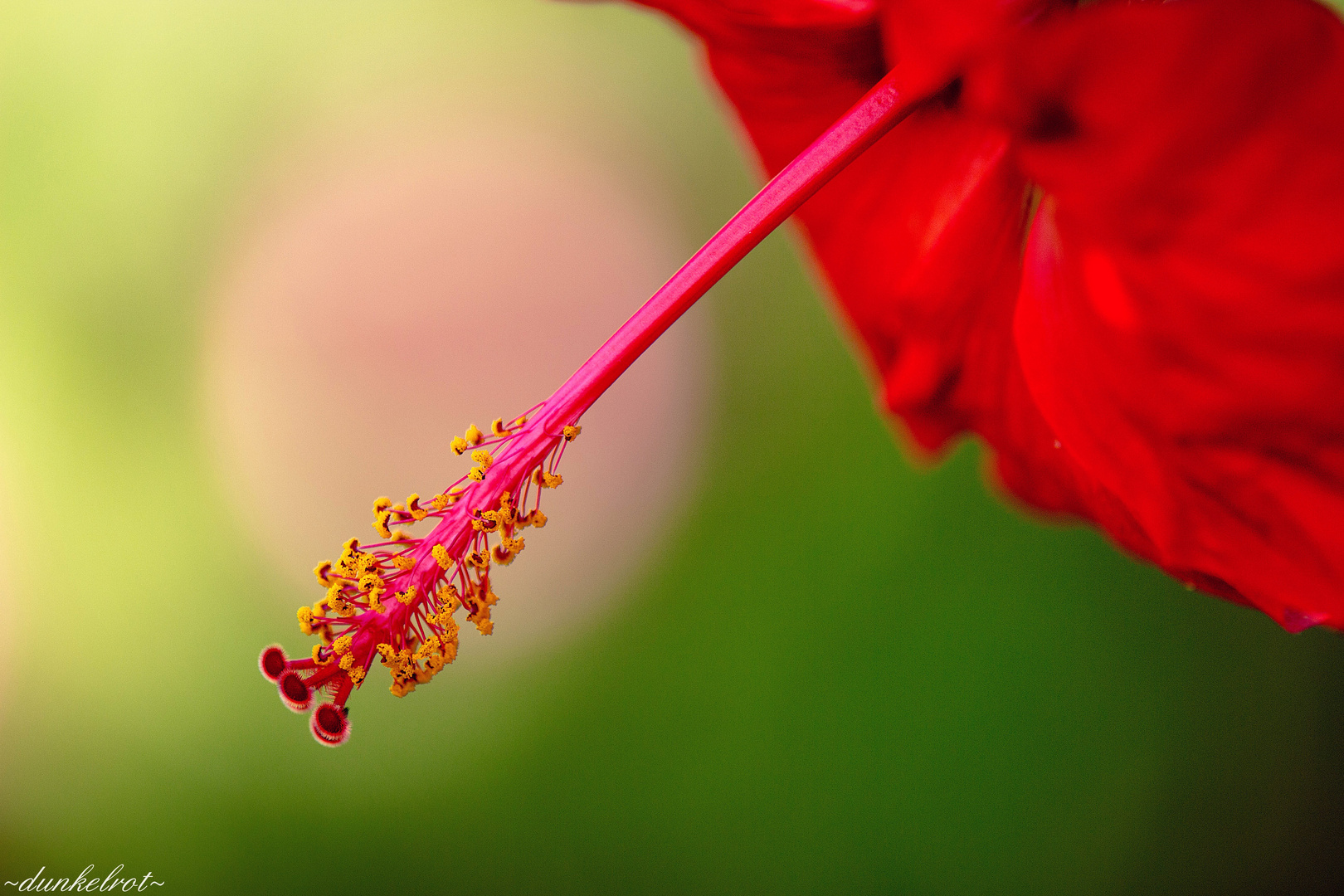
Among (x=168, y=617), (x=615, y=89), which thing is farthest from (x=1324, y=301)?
(x=168, y=617)

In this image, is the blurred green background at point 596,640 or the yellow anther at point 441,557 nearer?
the yellow anther at point 441,557

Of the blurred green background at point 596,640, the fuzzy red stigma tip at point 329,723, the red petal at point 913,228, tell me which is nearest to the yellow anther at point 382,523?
the fuzzy red stigma tip at point 329,723

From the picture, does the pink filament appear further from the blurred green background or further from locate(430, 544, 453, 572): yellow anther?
the blurred green background

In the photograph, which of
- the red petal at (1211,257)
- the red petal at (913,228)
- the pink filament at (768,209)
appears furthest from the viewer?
the red petal at (913,228)

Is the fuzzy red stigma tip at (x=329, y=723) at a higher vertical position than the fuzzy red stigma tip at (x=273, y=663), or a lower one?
lower

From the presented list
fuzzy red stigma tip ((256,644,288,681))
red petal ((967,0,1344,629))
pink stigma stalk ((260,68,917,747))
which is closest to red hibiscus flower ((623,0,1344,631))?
red petal ((967,0,1344,629))

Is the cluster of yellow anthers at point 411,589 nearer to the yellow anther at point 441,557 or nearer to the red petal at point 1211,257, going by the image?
the yellow anther at point 441,557

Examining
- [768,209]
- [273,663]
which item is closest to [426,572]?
[273,663]

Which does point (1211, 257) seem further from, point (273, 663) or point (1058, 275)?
point (273, 663)
